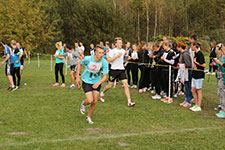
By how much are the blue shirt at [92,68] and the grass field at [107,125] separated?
1084 millimetres

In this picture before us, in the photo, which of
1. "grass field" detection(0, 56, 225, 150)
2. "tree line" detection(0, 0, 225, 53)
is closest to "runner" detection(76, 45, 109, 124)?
"grass field" detection(0, 56, 225, 150)

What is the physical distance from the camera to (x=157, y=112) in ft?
27.2

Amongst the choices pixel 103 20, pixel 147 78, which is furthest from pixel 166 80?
pixel 103 20

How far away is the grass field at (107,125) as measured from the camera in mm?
5539

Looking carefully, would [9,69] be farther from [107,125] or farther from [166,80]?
[107,125]

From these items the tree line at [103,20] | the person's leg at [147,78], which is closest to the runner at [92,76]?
the person's leg at [147,78]

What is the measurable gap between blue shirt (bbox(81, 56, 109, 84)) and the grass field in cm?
108

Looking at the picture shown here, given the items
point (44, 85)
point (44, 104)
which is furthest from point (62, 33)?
point (44, 104)

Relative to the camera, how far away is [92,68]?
273 inches

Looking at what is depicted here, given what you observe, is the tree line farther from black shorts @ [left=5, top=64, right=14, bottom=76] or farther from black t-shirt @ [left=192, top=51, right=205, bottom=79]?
black t-shirt @ [left=192, top=51, right=205, bottom=79]

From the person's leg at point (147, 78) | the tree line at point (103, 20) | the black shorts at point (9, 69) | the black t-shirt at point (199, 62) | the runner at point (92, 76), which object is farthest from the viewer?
the tree line at point (103, 20)

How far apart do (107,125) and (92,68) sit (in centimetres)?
143

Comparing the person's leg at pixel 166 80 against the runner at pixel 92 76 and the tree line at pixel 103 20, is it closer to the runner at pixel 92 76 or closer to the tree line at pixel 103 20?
the runner at pixel 92 76

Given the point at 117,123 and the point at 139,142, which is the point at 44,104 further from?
the point at 139,142
